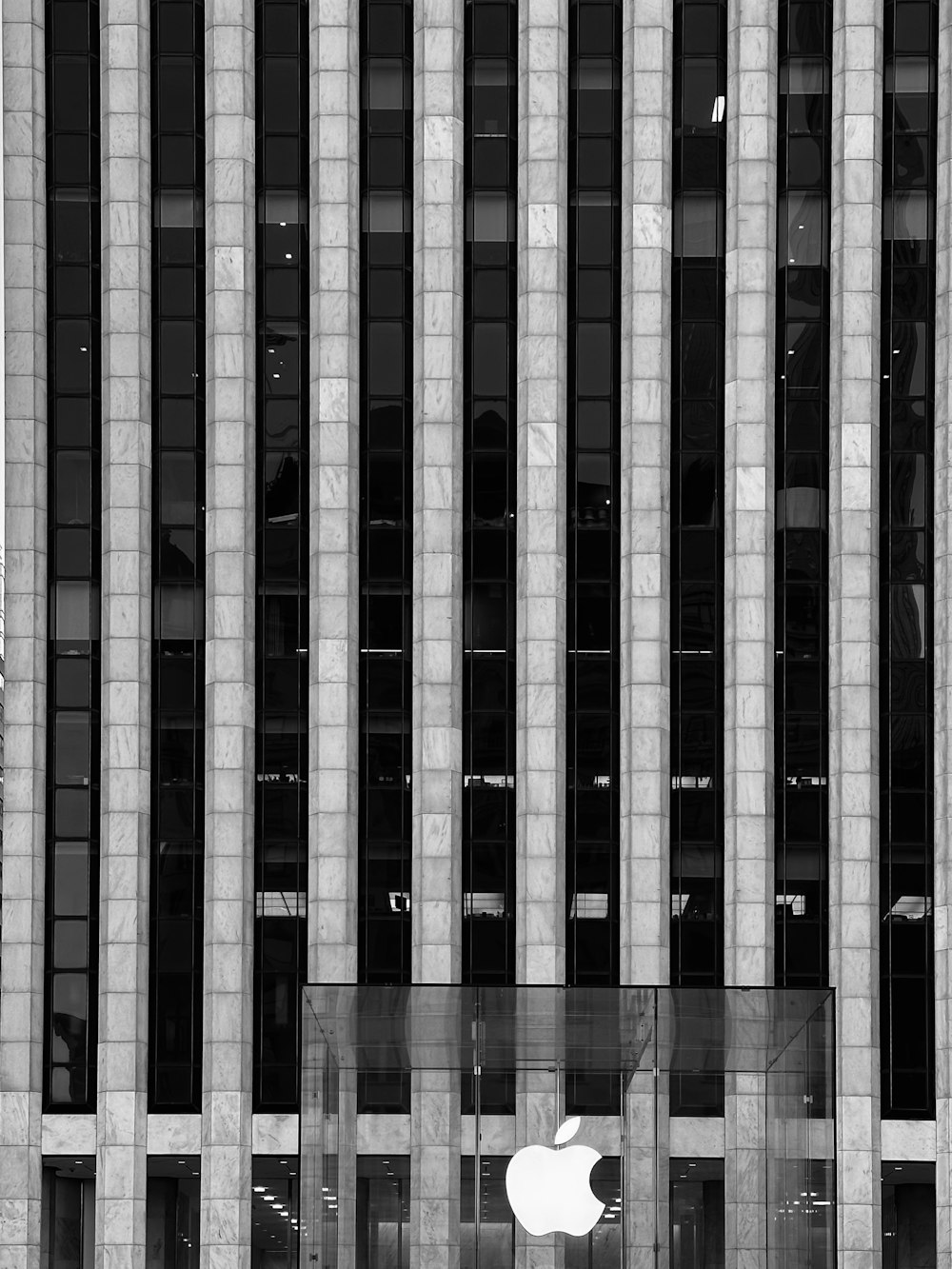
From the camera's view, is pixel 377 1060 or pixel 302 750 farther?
pixel 302 750

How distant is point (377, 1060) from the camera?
86.3 feet

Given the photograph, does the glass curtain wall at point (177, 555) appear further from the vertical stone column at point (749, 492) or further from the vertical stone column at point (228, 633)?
the vertical stone column at point (749, 492)

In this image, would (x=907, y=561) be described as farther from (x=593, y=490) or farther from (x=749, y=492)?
(x=593, y=490)

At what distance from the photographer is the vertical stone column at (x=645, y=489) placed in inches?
1699

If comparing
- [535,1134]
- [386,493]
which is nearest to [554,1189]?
[535,1134]

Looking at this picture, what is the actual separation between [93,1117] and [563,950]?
478 inches

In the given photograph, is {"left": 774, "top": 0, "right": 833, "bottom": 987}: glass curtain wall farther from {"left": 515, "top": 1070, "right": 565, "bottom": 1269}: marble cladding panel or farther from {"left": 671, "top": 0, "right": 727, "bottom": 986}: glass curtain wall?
{"left": 515, "top": 1070, "right": 565, "bottom": 1269}: marble cladding panel

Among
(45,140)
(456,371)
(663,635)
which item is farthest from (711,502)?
(45,140)

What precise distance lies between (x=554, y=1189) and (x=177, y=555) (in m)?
24.4

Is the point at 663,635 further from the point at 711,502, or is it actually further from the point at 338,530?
the point at 338,530

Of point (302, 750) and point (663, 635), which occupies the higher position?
point (663, 635)

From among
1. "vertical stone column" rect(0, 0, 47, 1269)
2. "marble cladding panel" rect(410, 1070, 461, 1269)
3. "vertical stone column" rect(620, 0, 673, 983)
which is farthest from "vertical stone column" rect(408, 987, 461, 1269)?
"vertical stone column" rect(0, 0, 47, 1269)

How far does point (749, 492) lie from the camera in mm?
44344

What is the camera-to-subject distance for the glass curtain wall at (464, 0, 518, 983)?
144ft
